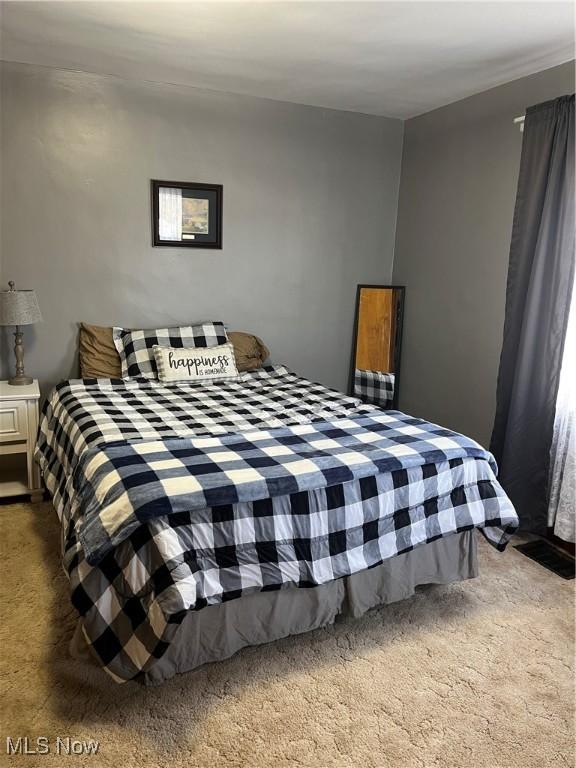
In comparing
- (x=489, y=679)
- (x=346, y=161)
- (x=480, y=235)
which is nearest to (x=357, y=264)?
(x=346, y=161)

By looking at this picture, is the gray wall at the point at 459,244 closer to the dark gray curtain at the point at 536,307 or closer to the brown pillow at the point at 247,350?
the dark gray curtain at the point at 536,307

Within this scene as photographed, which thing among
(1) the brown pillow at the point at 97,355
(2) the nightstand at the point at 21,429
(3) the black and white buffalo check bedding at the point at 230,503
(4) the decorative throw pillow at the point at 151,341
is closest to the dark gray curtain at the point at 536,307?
(3) the black and white buffalo check bedding at the point at 230,503

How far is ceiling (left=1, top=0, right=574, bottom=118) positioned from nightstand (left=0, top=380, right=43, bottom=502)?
1.75 metres

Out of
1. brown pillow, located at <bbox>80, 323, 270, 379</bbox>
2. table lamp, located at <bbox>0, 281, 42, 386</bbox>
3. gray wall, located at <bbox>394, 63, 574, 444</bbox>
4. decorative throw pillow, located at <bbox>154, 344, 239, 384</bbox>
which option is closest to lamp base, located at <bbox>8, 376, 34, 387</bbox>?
table lamp, located at <bbox>0, 281, 42, 386</bbox>

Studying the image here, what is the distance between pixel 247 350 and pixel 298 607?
206 cm

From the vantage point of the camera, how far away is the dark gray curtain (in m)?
2.84

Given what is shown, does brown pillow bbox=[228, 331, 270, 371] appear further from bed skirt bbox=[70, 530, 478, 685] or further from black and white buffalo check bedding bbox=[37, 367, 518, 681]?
bed skirt bbox=[70, 530, 478, 685]

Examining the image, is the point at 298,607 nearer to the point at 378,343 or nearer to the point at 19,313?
the point at 19,313

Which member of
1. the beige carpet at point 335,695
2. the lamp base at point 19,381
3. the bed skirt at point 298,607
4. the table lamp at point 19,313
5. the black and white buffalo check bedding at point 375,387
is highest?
the table lamp at point 19,313

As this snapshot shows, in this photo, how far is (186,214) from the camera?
3.71 m

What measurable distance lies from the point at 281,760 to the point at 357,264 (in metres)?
3.30

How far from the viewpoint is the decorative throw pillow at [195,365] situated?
3387mm

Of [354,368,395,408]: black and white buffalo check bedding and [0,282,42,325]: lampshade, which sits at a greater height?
[0,282,42,325]: lampshade

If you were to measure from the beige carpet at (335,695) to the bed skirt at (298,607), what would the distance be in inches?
3.3
